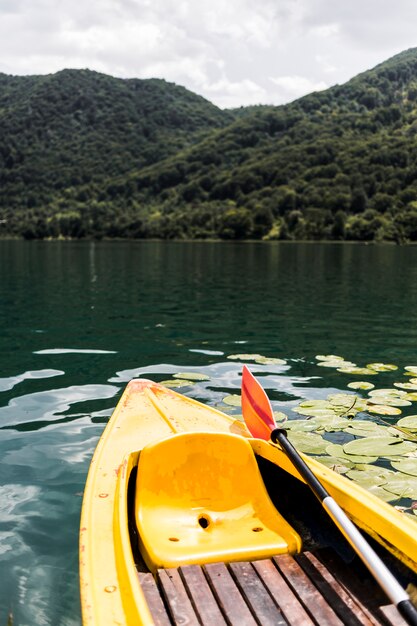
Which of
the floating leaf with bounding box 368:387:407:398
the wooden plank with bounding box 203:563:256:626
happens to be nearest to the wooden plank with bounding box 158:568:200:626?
the wooden plank with bounding box 203:563:256:626

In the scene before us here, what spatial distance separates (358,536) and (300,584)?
2.01 ft

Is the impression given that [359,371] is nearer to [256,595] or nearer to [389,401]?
[389,401]

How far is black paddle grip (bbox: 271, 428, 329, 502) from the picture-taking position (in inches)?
169

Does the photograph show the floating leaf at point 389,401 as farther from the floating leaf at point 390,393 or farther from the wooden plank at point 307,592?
the wooden plank at point 307,592

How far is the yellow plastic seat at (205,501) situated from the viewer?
15.1ft

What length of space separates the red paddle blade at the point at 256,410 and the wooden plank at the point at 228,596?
1782 mm

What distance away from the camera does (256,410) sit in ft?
20.7

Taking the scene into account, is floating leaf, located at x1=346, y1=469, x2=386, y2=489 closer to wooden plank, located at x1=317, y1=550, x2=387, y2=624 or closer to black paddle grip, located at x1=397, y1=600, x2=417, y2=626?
wooden plank, located at x1=317, y1=550, x2=387, y2=624

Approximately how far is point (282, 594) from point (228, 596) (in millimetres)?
379

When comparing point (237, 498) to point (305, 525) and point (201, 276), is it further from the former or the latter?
point (201, 276)

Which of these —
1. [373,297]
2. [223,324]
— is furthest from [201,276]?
[223,324]

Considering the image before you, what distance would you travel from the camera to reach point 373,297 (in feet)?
81.4

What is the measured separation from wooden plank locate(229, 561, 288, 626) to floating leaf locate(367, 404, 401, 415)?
4838 mm

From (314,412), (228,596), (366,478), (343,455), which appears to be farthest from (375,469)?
(228,596)
